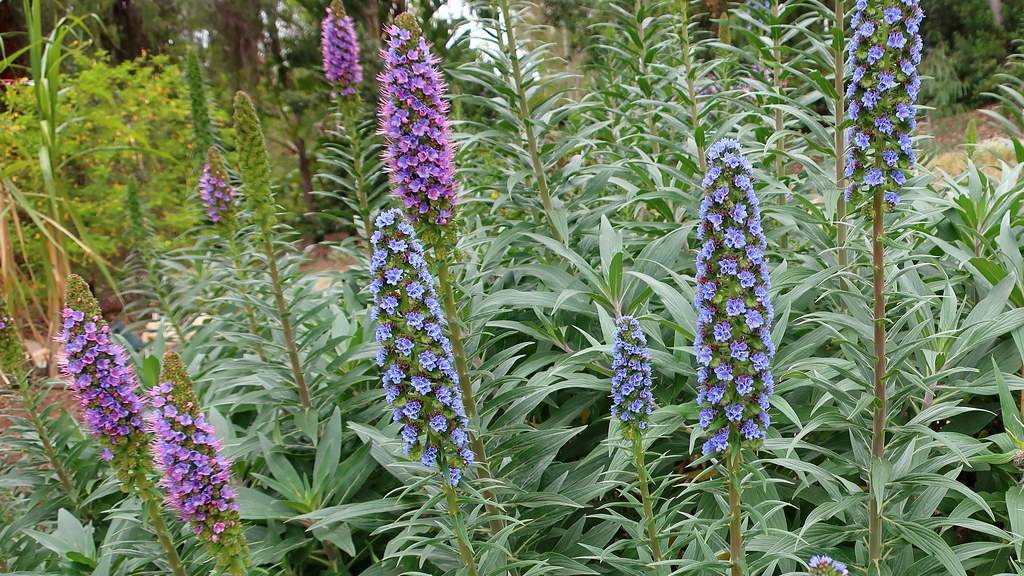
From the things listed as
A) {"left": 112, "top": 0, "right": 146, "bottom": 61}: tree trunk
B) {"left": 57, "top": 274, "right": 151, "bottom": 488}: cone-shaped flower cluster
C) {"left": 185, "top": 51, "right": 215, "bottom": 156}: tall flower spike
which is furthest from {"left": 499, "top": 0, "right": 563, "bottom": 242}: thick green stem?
{"left": 112, "top": 0, "right": 146, "bottom": 61}: tree trunk

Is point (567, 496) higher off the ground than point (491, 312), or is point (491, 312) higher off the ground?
point (491, 312)

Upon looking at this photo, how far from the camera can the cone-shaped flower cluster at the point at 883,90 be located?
74.0 inches

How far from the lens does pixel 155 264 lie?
4965 mm

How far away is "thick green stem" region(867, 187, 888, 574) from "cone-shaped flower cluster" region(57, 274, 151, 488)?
219 centimetres

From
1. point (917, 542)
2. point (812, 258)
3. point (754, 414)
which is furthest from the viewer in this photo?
point (812, 258)

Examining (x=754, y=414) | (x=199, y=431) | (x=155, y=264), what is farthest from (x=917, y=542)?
(x=155, y=264)

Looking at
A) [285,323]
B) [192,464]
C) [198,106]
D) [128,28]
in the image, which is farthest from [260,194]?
[128,28]

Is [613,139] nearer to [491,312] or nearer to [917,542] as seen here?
[491,312]

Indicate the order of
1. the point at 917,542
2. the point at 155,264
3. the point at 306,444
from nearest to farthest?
the point at 917,542
the point at 306,444
the point at 155,264

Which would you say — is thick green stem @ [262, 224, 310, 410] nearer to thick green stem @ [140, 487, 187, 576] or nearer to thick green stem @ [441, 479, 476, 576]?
thick green stem @ [140, 487, 187, 576]

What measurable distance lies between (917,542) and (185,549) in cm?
245

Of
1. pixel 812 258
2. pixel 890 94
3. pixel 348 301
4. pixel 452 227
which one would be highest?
pixel 890 94

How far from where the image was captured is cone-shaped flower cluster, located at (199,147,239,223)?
382 cm

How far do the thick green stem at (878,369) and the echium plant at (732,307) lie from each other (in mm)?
461
